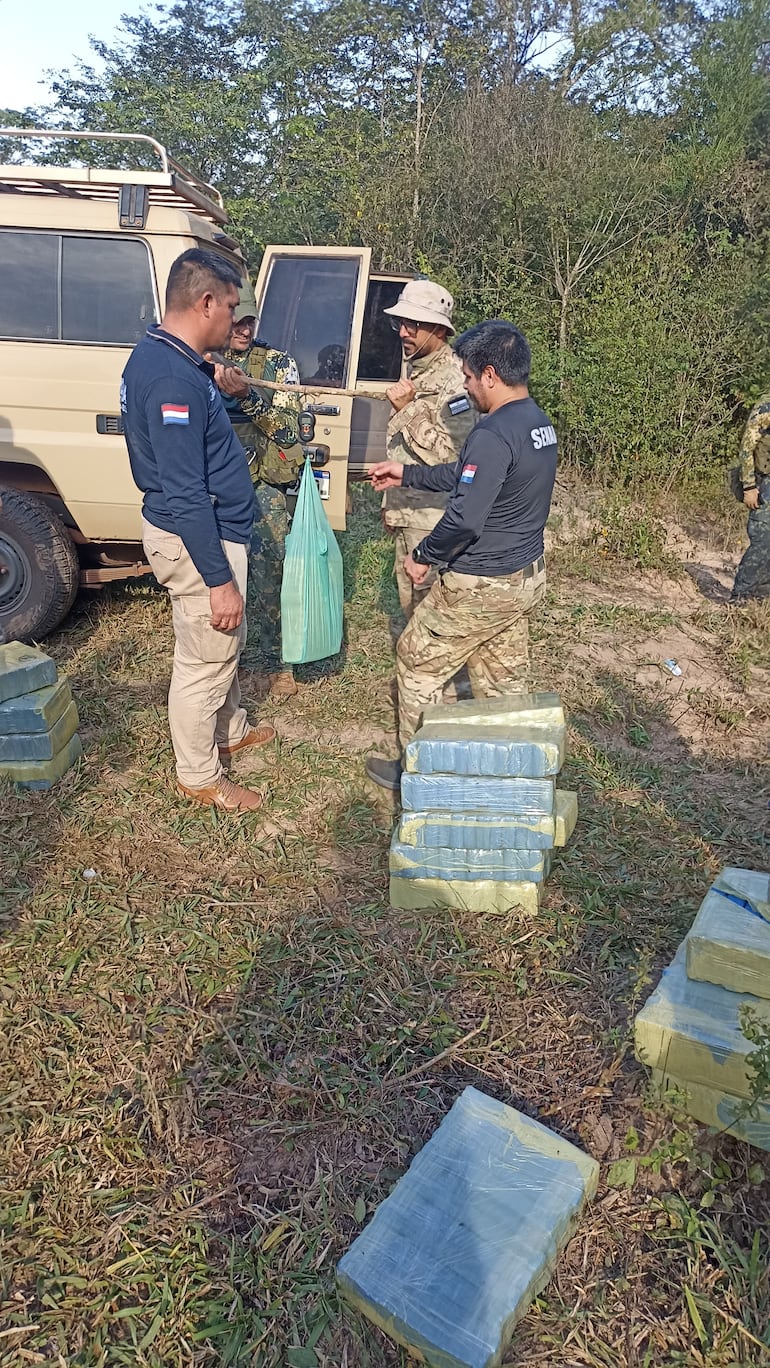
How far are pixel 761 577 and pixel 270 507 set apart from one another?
3684 mm

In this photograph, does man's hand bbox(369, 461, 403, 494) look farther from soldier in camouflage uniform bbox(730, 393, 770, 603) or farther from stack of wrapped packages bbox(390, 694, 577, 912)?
soldier in camouflage uniform bbox(730, 393, 770, 603)

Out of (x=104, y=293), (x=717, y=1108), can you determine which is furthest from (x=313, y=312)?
(x=717, y=1108)

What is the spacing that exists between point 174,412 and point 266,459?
153 cm

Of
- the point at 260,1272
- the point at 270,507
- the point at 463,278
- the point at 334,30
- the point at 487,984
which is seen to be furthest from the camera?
the point at 334,30

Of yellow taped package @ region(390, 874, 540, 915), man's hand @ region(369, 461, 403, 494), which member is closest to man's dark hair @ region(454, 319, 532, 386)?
man's hand @ region(369, 461, 403, 494)

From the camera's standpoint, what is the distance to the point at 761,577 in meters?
6.16

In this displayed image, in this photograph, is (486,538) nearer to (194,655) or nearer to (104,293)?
(194,655)

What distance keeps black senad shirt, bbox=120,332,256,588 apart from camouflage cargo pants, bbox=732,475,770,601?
13.9 feet

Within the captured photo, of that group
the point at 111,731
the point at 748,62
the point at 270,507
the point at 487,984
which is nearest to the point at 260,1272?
the point at 487,984

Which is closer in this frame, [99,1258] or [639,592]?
[99,1258]

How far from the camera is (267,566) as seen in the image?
4645 mm

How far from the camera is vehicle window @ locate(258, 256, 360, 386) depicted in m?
6.34

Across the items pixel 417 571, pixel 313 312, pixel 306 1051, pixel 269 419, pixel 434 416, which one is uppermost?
pixel 313 312

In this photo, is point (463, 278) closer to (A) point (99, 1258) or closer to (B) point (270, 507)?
(B) point (270, 507)
